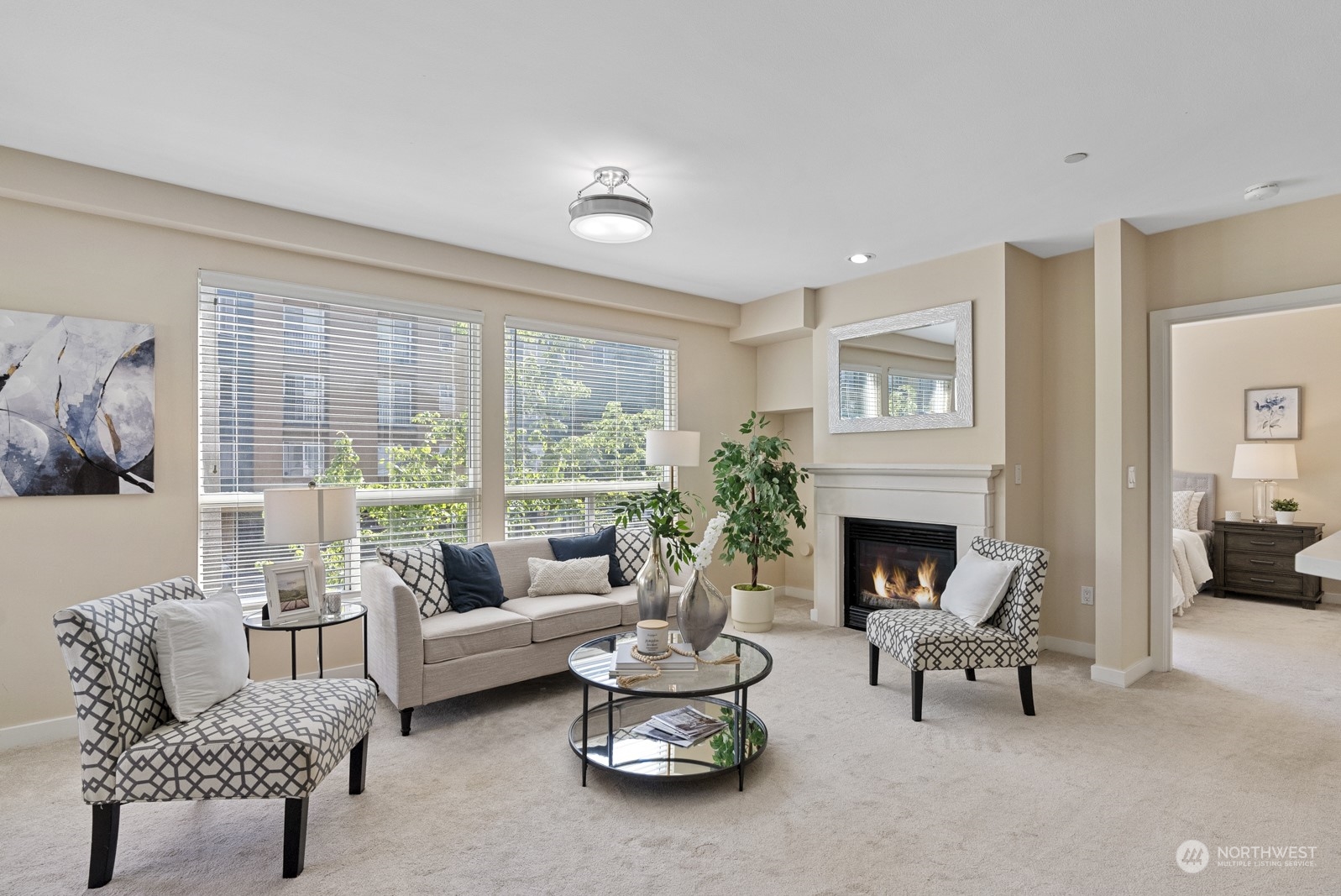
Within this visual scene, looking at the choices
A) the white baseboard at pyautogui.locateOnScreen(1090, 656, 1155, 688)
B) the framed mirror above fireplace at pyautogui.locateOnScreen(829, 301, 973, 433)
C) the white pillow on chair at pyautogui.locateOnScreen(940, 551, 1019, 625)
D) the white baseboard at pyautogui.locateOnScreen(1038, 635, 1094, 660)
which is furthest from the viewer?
the framed mirror above fireplace at pyautogui.locateOnScreen(829, 301, 973, 433)

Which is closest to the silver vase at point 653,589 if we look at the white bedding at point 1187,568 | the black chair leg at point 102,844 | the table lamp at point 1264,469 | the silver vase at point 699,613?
the silver vase at point 699,613

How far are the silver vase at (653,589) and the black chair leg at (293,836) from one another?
1443mm

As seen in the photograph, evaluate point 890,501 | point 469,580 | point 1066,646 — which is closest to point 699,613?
point 469,580

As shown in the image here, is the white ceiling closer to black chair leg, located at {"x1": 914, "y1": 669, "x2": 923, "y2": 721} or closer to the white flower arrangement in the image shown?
the white flower arrangement

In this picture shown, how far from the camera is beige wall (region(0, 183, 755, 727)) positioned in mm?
3008

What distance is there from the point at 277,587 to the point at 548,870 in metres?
1.79

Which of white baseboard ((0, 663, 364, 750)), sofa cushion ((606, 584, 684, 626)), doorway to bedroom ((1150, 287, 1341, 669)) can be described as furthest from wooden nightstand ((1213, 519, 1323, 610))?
white baseboard ((0, 663, 364, 750))

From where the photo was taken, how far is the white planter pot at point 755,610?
16.4 feet

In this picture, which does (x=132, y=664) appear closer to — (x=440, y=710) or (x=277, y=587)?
(x=277, y=587)

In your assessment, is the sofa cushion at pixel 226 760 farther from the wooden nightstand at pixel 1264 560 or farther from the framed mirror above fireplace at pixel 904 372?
the wooden nightstand at pixel 1264 560

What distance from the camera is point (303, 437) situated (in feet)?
12.5

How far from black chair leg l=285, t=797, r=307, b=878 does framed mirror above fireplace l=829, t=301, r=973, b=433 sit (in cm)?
400

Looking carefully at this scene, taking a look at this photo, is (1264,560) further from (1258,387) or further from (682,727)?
(682,727)

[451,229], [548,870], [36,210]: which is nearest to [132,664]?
[548,870]
